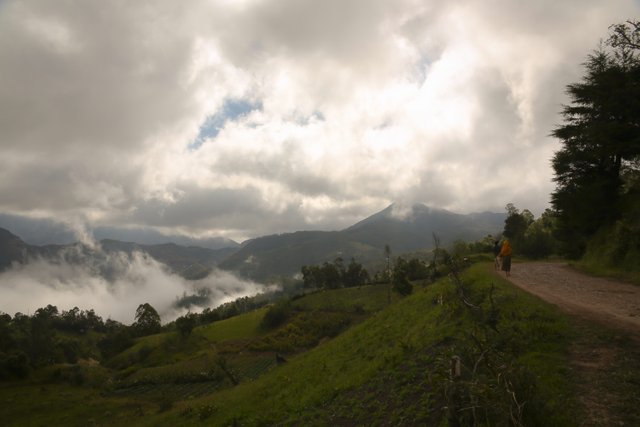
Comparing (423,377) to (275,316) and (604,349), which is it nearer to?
(604,349)

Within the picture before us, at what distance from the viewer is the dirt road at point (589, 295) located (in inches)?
520

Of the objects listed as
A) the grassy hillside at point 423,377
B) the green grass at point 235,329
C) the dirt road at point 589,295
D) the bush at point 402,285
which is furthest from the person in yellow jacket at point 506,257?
the green grass at point 235,329

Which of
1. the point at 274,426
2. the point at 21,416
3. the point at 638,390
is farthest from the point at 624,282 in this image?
the point at 21,416

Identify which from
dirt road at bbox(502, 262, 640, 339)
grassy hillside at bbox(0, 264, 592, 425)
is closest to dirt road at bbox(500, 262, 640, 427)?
dirt road at bbox(502, 262, 640, 339)

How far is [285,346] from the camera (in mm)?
86125

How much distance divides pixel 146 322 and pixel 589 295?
15134cm

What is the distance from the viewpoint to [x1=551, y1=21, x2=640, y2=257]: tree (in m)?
26.9

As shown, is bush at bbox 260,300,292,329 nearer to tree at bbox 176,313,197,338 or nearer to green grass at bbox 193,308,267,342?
green grass at bbox 193,308,267,342

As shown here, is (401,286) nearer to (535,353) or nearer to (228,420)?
(228,420)

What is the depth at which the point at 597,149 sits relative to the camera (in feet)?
97.2

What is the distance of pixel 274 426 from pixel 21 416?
56.5m

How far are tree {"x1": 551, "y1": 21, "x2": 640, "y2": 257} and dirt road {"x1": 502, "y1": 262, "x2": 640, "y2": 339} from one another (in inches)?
334

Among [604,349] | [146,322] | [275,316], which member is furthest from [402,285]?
[146,322]

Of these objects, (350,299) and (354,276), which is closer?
(350,299)
